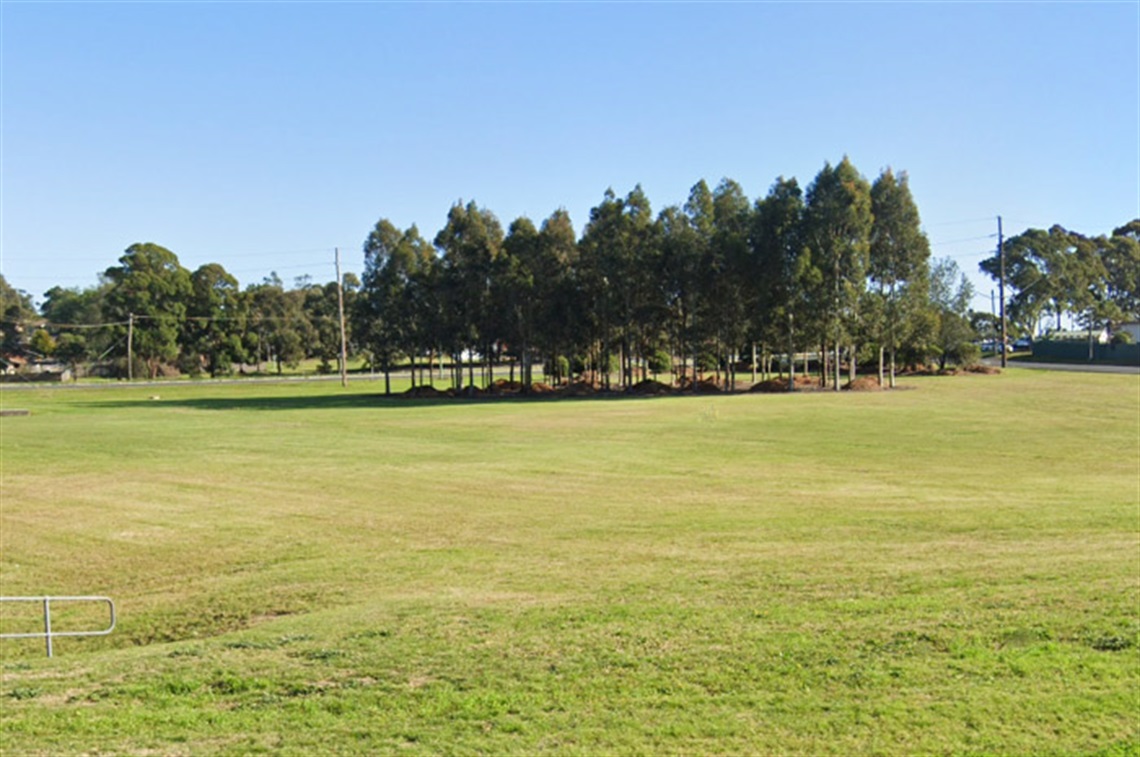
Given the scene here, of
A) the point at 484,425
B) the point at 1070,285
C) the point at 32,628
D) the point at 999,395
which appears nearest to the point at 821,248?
the point at 999,395

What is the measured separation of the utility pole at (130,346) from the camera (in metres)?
97.9

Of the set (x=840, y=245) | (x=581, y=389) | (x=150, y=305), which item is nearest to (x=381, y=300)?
(x=581, y=389)

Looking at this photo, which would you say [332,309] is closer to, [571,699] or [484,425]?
[484,425]

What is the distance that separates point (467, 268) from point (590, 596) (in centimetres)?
5529

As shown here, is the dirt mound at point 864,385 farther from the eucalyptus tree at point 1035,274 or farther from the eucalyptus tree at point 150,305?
Answer: the eucalyptus tree at point 150,305

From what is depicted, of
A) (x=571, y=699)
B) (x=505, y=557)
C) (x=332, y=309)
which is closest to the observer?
(x=571, y=699)

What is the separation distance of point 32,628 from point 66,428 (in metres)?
32.6

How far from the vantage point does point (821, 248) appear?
59375 millimetres

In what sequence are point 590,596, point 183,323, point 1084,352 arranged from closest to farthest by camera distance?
point 590,596
point 1084,352
point 183,323

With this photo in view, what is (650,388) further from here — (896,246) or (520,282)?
(896,246)

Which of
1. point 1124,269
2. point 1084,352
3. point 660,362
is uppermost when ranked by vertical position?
point 1124,269

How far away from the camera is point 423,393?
68.4 metres

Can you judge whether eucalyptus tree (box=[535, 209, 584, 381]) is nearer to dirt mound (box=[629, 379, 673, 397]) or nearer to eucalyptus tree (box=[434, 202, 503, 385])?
eucalyptus tree (box=[434, 202, 503, 385])

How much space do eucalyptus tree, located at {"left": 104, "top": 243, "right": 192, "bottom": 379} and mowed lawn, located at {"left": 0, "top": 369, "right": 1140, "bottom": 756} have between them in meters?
76.0
